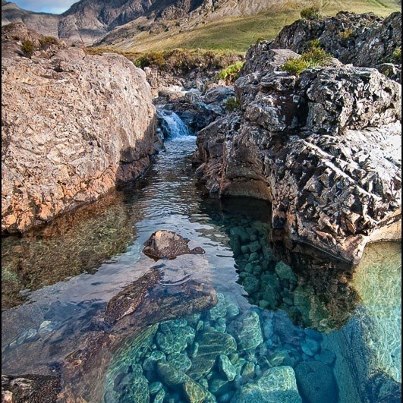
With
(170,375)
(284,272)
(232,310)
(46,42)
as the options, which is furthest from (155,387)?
(46,42)

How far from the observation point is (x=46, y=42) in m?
23.3

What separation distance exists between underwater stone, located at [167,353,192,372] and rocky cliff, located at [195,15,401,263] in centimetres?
821

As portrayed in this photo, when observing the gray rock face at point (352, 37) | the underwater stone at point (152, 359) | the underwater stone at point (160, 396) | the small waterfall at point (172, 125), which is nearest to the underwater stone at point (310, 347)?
the underwater stone at point (152, 359)

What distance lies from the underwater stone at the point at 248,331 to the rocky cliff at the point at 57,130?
12.6m

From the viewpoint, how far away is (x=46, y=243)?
682 inches

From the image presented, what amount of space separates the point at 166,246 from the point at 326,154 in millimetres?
8688

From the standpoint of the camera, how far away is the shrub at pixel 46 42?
22938mm

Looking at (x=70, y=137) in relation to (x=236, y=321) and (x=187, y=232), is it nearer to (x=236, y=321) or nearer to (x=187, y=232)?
(x=187, y=232)

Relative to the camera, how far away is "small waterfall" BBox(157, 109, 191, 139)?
138 feet

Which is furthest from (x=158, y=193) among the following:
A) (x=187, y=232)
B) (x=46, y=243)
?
(x=46, y=243)

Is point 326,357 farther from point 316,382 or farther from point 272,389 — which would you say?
point 272,389

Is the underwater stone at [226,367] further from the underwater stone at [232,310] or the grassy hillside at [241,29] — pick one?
the grassy hillside at [241,29]

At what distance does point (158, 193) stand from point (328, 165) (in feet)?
Result: 39.4

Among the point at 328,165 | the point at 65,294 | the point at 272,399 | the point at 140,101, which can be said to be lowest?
the point at 272,399
